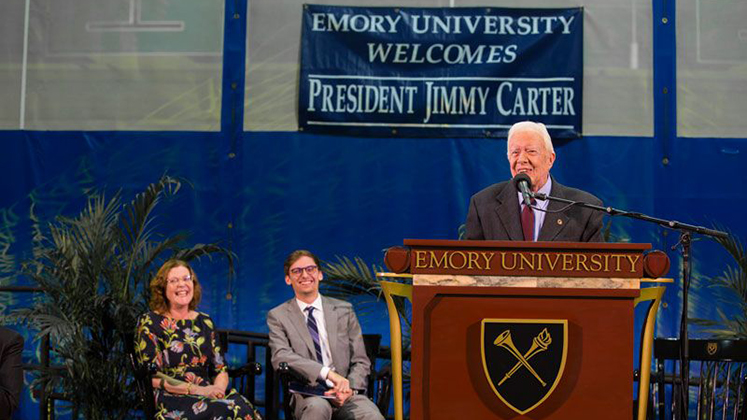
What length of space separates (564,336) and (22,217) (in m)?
5.01

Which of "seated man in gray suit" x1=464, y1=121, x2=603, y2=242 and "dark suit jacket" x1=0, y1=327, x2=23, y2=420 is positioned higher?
"seated man in gray suit" x1=464, y1=121, x2=603, y2=242

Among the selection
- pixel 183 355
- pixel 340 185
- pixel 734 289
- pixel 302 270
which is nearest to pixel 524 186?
pixel 302 270

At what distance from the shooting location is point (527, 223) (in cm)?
328

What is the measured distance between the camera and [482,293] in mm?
2650

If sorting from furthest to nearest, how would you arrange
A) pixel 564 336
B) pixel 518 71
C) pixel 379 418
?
pixel 518 71, pixel 379 418, pixel 564 336

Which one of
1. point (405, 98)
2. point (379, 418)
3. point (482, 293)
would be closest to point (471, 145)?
point (405, 98)

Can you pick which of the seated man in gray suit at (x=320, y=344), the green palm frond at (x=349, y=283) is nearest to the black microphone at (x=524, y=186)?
the seated man in gray suit at (x=320, y=344)

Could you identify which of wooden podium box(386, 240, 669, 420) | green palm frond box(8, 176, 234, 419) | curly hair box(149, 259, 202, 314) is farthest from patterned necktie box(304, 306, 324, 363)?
wooden podium box(386, 240, 669, 420)

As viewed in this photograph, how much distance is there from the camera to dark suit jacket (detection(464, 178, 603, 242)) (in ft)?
10.5

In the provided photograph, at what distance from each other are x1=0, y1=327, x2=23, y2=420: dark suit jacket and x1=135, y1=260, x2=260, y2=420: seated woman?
1.33m

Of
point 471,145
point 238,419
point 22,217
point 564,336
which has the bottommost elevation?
point 238,419

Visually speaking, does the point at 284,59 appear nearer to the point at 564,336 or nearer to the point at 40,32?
the point at 40,32

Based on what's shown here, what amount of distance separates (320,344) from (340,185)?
1676mm

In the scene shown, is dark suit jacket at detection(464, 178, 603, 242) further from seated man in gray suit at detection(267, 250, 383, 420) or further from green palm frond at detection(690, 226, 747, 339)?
green palm frond at detection(690, 226, 747, 339)
